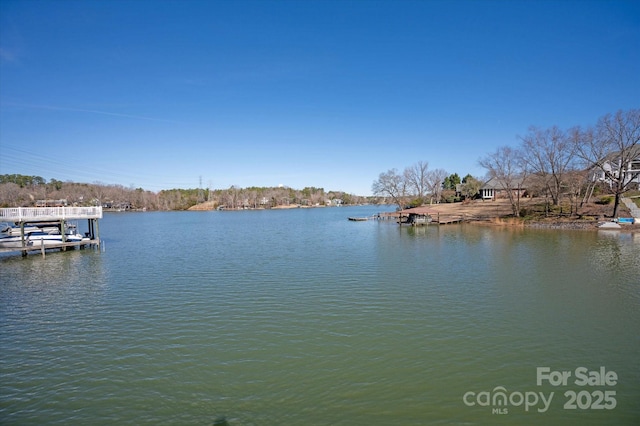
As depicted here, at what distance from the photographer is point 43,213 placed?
102 ft

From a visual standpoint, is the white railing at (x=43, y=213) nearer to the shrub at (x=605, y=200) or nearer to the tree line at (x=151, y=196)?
the shrub at (x=605, y=200)

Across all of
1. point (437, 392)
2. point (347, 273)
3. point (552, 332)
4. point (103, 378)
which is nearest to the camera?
point (437, 392)

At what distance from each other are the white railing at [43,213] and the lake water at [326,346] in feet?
36.6

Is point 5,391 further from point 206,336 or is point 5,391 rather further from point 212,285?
point 212,285

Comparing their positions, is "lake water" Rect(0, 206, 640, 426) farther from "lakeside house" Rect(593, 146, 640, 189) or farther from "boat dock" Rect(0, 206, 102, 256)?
"lakeside house" Rect(593, 146, 640, 189)

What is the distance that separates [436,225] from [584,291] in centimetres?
3790

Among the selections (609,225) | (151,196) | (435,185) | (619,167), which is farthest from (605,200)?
(151,196)

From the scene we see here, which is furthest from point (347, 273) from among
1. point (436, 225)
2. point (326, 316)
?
point (436, 225)

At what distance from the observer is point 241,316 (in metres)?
13.2

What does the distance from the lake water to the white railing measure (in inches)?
440

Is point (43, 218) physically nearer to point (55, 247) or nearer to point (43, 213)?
point (43, 213)

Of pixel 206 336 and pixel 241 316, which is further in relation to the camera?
pixel 241 316

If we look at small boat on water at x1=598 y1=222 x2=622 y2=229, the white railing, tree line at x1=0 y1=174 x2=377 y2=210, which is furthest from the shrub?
tree line at x1=0 y1=174 x2=377 y2=210

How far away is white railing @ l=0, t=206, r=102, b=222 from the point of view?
95.9ft
